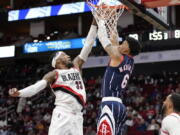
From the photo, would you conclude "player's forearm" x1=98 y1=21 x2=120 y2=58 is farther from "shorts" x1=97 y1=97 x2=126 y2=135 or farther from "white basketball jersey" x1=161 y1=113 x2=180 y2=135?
"white basketball jersey" x1=161 y1=113 x2=180 y2=135

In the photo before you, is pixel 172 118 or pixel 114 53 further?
pixel 114 53

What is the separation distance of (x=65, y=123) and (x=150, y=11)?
2.65 metres

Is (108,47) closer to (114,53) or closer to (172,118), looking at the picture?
(114,53)

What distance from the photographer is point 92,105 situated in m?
19.7

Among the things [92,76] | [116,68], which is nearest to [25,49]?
[92,76]

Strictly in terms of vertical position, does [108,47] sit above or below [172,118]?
above

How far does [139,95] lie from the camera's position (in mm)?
19297

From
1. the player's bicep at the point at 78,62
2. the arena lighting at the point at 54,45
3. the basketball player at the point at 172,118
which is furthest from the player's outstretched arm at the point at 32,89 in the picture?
the arena lighting at the point at 54,45

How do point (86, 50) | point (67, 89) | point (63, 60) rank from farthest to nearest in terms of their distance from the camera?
point (86, 50) < point (63, 60) < point (67, 89)

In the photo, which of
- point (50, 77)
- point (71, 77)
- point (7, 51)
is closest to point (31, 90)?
point (50, 77)

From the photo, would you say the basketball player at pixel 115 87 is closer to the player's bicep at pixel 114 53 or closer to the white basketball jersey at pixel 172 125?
the player's bicep at pixel 114 53

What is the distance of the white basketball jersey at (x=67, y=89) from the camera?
21.2ft

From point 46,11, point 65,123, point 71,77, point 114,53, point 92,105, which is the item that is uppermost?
point 46,11

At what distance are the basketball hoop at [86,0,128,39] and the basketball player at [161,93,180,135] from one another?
2.43m
